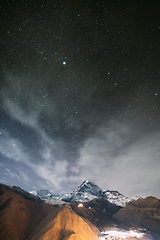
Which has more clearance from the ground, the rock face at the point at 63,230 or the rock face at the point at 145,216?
the rock face at the point at 145,216

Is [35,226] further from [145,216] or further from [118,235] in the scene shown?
[145,216]

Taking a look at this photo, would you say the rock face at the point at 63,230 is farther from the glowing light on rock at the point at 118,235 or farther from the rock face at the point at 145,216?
the rock face at the point at 145,216

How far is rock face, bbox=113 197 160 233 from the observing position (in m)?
92.4

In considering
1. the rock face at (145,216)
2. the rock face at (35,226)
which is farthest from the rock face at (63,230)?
the rock face at (145,216)

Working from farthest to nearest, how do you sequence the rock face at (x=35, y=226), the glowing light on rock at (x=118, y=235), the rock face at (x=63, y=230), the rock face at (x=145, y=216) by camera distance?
the rock face at (x=145, y=216) → the glowing light on rock at (x=118, y=235) → the rock face at (x=35, y=226) → the rock face at (x=63, y=230)

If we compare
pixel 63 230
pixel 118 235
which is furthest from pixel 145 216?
pixel 63 230

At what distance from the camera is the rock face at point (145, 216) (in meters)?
92.4

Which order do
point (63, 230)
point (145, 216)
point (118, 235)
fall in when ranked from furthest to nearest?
1. point (145, 216)
2. point (118, 235)
3. point (63, 230)

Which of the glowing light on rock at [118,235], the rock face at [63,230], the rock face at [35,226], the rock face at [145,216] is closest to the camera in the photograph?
the rock face at [63,230]

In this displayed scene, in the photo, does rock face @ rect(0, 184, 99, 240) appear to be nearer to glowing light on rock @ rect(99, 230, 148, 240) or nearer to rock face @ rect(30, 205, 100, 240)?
rock face @ rect(30, 205, 100, 240)

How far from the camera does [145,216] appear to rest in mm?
104812

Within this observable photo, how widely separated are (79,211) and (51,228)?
100 metres

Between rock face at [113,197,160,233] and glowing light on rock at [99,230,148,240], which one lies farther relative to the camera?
rock face at [113,197,160,233]

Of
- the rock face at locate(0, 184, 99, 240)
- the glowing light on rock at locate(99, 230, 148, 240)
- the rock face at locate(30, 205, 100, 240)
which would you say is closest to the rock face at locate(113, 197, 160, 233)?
the glowing light on rock at locate(99, 230, 148, 240)
